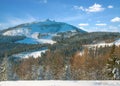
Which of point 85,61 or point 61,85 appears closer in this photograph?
point 61,85

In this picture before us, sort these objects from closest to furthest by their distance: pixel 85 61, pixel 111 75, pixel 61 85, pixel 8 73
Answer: pixel 61 85, pixel 111 75, pixel 8 73, pixel 85 61

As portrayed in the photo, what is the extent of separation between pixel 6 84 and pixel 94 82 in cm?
664

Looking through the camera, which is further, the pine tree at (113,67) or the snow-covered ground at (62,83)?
the pine tree at (113,67)

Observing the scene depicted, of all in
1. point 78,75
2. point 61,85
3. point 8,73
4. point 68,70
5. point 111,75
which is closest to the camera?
point 61,85

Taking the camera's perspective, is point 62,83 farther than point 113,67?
No

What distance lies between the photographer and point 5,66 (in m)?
66.9

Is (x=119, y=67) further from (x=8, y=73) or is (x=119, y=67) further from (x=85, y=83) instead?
(x=8, y=73)

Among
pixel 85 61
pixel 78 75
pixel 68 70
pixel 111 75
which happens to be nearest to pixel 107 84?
pixel 111 75

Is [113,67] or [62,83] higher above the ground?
[62,83]

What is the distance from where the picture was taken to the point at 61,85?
19.0 m

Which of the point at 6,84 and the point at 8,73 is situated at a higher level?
the point at 6,84

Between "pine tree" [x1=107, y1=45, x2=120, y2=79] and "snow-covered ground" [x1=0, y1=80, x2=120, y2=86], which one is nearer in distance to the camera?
"snow-covered ground" [x1=0, y1=80, x2=120, y2=86]

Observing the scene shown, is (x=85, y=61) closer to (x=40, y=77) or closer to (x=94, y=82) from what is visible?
(x=40, y=77)

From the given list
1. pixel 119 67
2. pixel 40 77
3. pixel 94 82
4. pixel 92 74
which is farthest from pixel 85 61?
pixel 94 82
